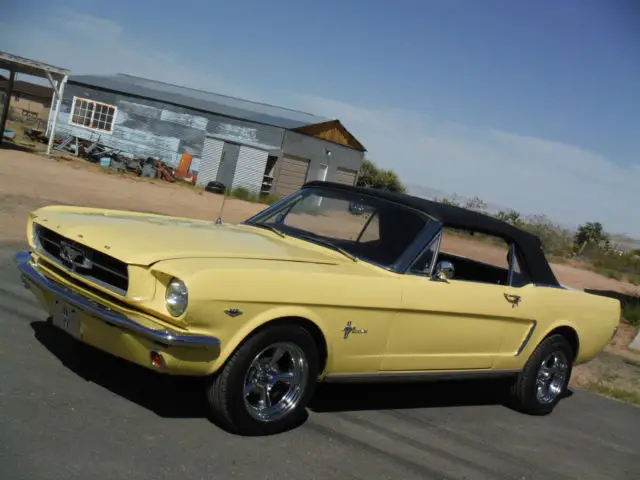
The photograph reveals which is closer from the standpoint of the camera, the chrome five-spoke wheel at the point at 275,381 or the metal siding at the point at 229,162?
the chrome five-spoke wheel at the point at 275,381

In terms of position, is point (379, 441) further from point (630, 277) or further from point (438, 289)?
point (630, 277)

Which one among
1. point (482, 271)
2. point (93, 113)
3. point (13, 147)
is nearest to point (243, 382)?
point (482, 271)

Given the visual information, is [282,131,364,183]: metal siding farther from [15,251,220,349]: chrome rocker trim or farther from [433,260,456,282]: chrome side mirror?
[15,251,220,349]: chrome rocker trim

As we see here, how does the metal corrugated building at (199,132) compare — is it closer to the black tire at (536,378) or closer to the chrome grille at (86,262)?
the black tire at (536,378)

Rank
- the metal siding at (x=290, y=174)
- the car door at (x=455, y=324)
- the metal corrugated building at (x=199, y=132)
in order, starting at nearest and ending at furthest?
1. the car door at (x=455, y=324)
2. the metal corrugated building at (x=199, y=132)
3. the metal siding at (x=290, y=174)

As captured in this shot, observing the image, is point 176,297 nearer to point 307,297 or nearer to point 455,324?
point 307,297

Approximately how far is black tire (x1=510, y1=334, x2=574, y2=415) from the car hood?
7.18ft

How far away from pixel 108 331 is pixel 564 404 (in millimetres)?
4836

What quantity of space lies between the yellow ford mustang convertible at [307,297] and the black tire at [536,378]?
1 centimetres

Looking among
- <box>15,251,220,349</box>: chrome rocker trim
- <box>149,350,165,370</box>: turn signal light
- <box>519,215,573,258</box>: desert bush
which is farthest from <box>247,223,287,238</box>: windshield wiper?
<box>519,215,573,258</box>: desert bush

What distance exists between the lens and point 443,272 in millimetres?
5219

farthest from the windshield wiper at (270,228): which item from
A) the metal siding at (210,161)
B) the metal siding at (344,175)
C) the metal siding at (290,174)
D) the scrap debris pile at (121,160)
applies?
the metal siding at (344,175)

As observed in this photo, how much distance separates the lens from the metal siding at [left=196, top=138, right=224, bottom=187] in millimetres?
31609

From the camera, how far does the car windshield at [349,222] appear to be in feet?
17.0
